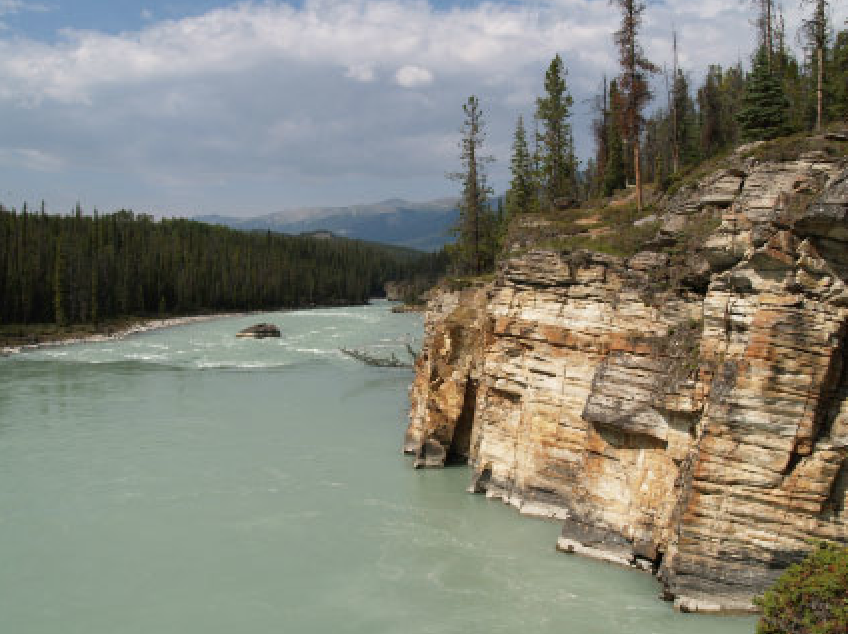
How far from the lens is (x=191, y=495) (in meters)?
22.8

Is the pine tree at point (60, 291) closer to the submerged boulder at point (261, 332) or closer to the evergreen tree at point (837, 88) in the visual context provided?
the submerged boulder at point (261, 332)

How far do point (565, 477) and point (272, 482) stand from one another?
1036 centimetres

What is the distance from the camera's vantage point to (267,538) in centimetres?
1956

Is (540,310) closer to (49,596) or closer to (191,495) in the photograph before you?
(191,495)

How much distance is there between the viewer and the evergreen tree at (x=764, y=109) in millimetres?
28688

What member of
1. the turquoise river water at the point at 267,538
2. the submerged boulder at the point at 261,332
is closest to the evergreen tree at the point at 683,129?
the turquoise river water at the point at 267,538

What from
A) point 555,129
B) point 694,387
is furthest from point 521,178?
point 694,387

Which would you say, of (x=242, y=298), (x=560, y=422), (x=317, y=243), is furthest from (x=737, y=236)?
(x=317, y=243)

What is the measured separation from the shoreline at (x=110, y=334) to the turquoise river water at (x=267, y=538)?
32497 millimetres

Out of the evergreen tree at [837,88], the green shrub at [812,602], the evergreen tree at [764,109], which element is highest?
the evergreen tree at [837,88]

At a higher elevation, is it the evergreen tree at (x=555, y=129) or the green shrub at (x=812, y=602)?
the evergreen tree at (x=555, y=129)

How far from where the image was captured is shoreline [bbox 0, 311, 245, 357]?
64.7 meters

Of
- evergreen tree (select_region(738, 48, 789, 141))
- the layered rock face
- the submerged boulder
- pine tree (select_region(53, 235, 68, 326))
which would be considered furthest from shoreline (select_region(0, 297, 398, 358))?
evergreen tree (select_region(738, 48, 789, 141))

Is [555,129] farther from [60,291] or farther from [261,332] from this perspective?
[60,291]
